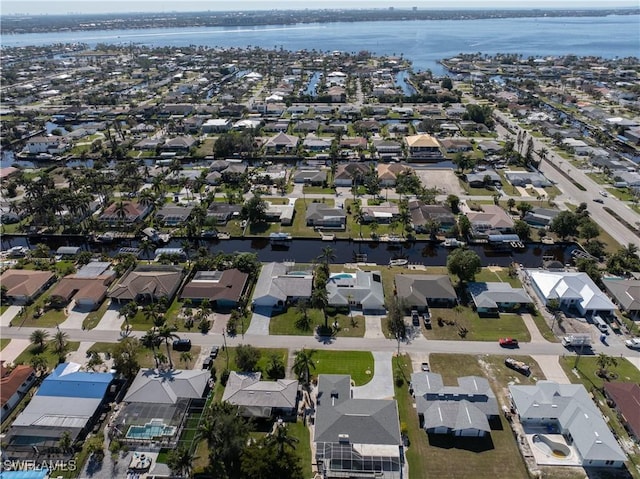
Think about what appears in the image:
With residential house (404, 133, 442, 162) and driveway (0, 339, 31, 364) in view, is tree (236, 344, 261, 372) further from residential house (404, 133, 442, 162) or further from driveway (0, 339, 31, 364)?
residential house (404, 133, 442, 162)

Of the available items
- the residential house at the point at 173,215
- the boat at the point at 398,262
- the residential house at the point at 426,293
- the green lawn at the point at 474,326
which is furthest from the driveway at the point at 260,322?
the residential house at the point at 173,215

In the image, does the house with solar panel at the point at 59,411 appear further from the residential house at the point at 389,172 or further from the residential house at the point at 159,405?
the residential house at the point at 389,172

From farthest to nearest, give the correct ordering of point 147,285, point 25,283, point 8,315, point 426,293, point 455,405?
point 25,283 < point 147,285 < point 426,293 < point 8,315 < point 455,405

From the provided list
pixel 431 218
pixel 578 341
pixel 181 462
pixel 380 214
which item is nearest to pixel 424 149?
pixel 380 214

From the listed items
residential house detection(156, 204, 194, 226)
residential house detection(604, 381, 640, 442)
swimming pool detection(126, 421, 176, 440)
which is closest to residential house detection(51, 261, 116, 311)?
residential house detection(156, 204, 194, 226)

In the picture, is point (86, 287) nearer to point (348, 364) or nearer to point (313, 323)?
point (313, 323)
